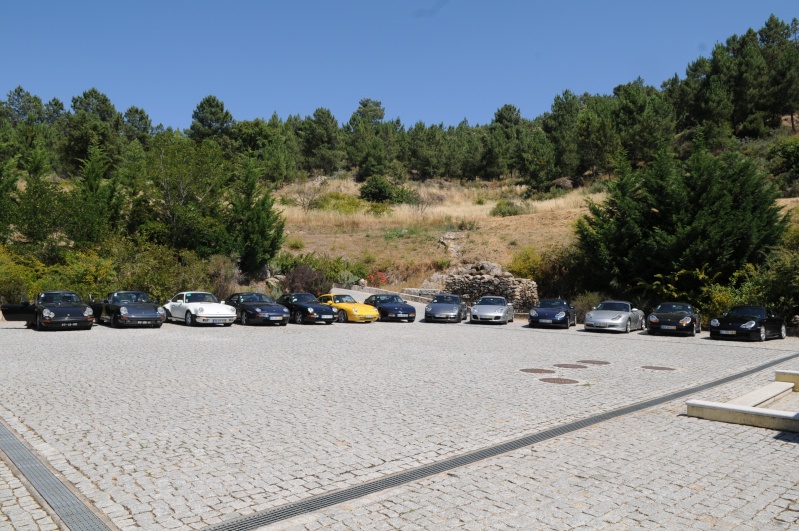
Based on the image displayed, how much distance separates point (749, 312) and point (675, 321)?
2443 mm

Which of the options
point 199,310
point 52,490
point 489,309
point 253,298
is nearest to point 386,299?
point 489,309

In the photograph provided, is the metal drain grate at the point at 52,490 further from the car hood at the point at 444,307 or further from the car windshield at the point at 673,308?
the car windshield at the point at 673,308

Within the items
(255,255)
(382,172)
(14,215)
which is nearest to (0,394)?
(14,215)

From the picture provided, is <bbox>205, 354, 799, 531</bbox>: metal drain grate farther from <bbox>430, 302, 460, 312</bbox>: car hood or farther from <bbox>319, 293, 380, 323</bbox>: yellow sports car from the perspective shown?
<bbox>319, 293, 380, 323</bbox>: yellow sports car

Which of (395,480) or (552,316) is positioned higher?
(552,316)

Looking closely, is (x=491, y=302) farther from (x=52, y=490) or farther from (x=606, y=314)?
(x=52, y=490)

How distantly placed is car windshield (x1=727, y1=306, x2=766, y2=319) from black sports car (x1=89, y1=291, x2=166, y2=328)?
68.1ft

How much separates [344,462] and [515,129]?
86279 mm

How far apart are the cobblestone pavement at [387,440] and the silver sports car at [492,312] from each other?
485 inches

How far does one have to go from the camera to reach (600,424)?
8258 millimetres

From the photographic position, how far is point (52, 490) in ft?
17.9

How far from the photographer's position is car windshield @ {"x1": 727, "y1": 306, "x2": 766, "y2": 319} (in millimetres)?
21695

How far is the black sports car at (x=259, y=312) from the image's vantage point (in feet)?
79.7

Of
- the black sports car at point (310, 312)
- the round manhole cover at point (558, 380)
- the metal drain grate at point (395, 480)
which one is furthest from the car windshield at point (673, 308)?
the metal drain grate at point (395, 480)
